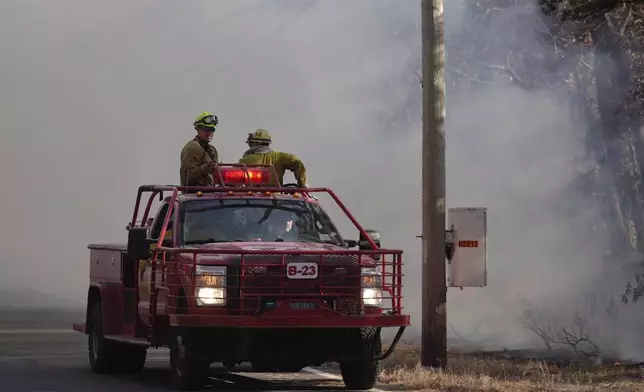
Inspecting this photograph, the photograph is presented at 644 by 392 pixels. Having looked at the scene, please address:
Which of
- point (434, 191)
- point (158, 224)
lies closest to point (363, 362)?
point (158, 224)

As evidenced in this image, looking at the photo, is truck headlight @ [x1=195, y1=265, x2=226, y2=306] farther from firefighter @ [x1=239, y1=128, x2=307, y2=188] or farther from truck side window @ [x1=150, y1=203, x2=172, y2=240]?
firefighter @ [x1=239, y1=128, x2=307, y2=188]

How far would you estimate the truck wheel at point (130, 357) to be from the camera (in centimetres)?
1584

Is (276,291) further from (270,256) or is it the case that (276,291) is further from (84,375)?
(84,375)

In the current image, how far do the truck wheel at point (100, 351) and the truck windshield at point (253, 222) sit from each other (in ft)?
6.16

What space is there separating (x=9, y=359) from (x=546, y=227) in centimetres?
1151

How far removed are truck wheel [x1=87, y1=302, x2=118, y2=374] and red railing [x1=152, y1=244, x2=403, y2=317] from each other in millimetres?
2322

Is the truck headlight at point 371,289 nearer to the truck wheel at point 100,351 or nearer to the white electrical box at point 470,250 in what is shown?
the white electrical box at point 470,250

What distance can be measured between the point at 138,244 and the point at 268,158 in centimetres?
334

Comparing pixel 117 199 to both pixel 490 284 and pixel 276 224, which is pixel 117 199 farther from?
pixel 276 224

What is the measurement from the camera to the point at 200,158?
1579 cm

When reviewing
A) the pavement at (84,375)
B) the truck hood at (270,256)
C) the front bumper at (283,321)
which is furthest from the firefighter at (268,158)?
the front bumper at (283,321)

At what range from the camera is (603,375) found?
603 inches

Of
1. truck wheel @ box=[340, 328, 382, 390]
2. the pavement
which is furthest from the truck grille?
the pavement

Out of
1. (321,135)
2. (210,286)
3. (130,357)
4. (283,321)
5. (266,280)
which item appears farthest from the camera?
(321,135)
